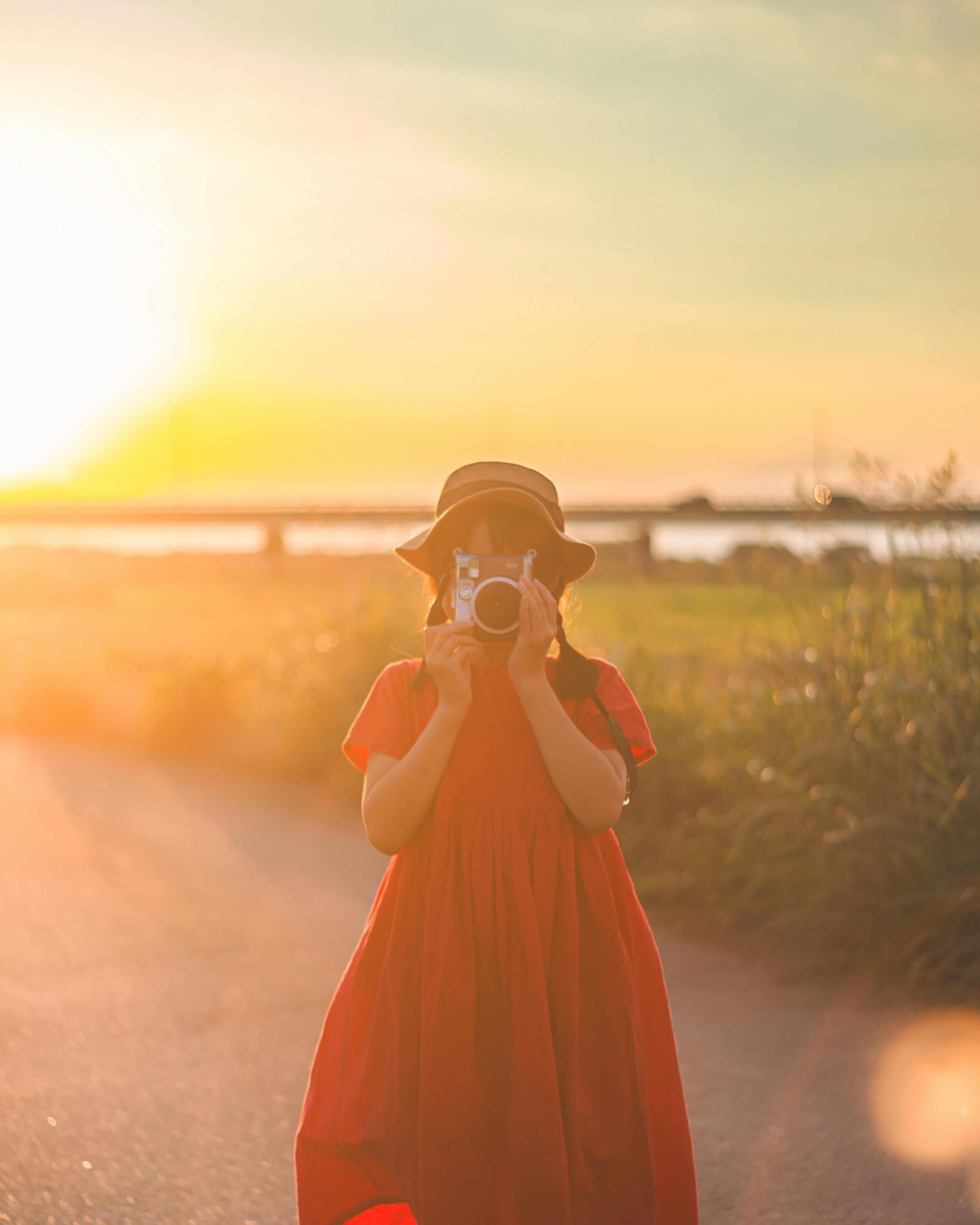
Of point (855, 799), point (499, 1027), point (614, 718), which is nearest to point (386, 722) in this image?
point (614, 718)

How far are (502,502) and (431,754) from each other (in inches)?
21.2

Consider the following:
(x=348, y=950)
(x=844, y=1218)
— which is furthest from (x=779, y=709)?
(x=844, y=1218)

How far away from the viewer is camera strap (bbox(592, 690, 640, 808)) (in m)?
2.39

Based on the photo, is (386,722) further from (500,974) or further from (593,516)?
(593,516)

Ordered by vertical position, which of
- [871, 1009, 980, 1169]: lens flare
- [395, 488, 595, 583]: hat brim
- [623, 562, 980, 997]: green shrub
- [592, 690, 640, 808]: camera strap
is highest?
[395, 488, 595, 583]: hat brim

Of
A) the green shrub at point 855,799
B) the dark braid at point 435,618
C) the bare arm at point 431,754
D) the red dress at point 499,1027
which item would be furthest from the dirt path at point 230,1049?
the dark braid at point 435,618

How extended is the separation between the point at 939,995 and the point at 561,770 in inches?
111

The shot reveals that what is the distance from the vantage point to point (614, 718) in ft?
8.02

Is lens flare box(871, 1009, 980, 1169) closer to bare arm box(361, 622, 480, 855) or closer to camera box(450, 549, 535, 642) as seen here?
bare arm box(361, 622, 480, 855)

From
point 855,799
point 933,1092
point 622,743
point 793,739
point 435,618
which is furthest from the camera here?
point 793,739

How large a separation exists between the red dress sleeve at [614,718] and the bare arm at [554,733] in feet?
0.40

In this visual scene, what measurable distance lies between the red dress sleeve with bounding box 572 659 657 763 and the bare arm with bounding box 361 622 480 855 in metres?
0.28

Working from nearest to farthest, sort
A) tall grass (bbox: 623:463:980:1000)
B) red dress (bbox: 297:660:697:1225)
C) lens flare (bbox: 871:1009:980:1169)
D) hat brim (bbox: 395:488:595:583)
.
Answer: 1. red dress (bbox: 297:660:697:1225)
2. hat brim (bbox: 395:488:595:583)
3. lens flare (bbox: 871:1009:980:1169)
4. tall grass (bbox: 623:463:980:1000)

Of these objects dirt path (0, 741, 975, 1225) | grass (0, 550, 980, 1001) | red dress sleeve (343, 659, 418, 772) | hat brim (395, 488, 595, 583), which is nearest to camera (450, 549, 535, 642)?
hat brim (395, 488, 595, 583)
